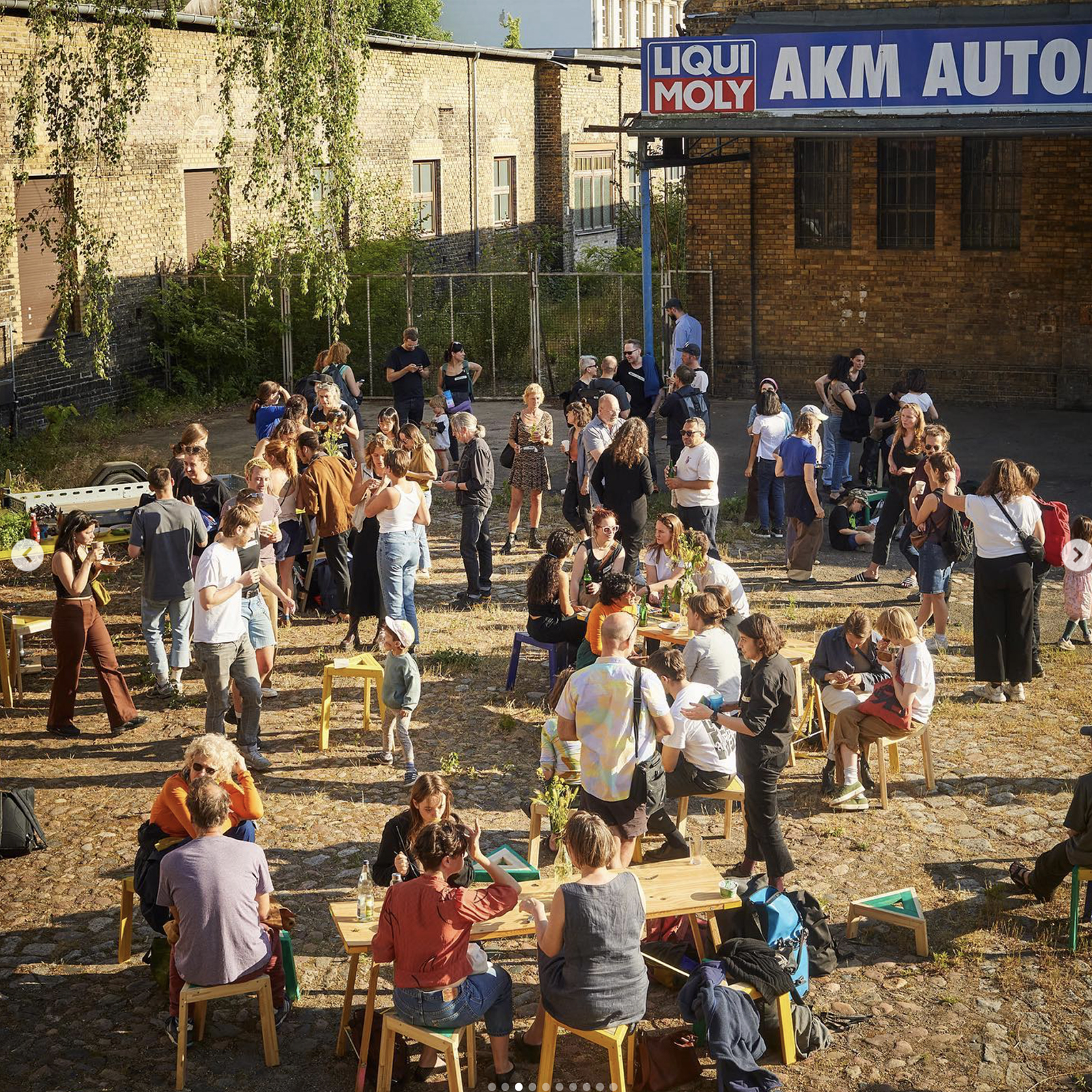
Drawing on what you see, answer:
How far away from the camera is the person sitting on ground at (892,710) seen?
8.90 metres

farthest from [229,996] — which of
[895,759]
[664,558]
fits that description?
[664,558]

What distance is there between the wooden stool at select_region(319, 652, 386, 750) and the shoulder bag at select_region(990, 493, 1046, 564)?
456 cm

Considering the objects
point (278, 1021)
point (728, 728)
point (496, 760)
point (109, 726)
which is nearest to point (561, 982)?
point (278, 1021)

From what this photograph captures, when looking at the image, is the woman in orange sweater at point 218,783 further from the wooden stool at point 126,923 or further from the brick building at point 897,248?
the brick building at point 897,248

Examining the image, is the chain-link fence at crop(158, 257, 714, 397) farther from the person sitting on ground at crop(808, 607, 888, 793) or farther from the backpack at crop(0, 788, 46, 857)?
the backpack at crop(0, 788, 46, 857)

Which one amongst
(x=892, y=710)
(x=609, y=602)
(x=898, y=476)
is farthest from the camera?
(x=898, y=476)

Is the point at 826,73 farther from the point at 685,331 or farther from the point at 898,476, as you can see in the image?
the point at 898,476

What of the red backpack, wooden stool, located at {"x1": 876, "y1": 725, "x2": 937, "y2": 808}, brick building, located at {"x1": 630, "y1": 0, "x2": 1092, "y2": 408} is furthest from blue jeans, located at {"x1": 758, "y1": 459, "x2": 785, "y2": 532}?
brick building, located at {"x1": 630, "y1": 0, "x2": 1092, "y2": 408}

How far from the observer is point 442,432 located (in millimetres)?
17016

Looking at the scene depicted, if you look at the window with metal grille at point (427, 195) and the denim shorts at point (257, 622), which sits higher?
the window with metal grille at point (427, 195)

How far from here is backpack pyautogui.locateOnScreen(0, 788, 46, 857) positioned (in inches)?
345

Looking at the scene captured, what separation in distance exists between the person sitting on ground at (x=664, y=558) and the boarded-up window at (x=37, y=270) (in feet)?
40.9

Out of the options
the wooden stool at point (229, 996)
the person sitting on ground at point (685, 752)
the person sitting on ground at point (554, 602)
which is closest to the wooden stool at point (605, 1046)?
the wooden stool at point (229, 996)

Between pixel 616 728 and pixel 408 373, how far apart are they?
10.8 metres
